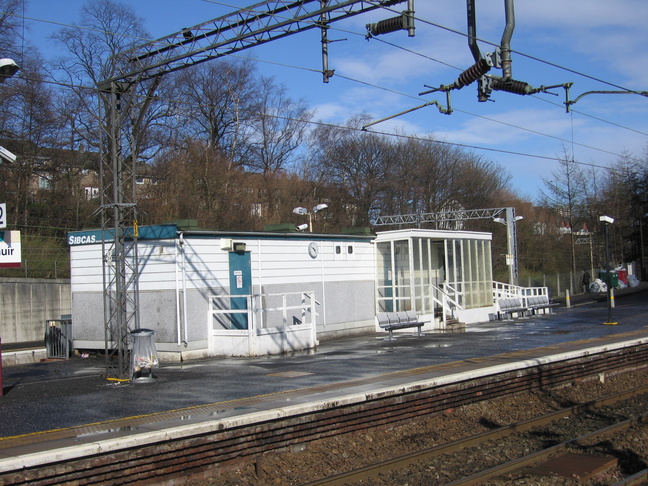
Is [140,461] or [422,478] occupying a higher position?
[140,461]

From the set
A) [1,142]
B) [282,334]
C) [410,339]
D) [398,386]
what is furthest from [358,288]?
[1,142]

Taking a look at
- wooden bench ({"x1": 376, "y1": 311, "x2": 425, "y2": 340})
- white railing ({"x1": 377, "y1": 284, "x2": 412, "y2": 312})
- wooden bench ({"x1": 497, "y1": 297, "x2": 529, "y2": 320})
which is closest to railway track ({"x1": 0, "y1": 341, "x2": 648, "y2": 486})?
wooden bench ({"x1": 376, "y1": 311, "x2": 425, "y2": 340})

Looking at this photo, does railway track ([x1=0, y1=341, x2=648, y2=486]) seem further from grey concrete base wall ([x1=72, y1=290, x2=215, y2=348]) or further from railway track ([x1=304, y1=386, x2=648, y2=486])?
grey concrete base wall ([x1=72, y1=290, x2=215, y2=348])

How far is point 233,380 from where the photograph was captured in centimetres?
1223

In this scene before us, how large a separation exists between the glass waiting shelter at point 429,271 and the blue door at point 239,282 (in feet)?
19.2

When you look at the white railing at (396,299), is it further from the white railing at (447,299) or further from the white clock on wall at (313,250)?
the white clock on wall at (313,250)

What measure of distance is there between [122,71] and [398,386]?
8118 millimetres

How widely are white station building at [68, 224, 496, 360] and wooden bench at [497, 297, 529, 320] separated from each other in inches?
117

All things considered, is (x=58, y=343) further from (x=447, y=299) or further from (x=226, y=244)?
(x=447, y=299)

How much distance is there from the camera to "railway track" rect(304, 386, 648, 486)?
7.54m

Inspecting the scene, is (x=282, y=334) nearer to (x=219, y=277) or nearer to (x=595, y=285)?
(x=219, y=277)

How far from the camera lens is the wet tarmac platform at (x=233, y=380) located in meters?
8.56

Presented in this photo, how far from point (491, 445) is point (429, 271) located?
14.0 m

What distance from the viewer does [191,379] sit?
1266 centimetres
